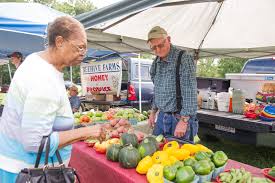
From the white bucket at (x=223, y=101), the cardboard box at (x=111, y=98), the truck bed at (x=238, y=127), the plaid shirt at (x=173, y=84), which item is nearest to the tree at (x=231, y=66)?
the cardboard box at (x=111, y=98)

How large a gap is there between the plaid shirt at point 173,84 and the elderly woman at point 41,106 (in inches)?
62.8

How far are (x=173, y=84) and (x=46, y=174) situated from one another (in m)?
1.95

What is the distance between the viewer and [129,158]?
232 centimetres

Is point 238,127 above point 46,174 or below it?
below

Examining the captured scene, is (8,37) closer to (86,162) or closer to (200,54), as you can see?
(200,54)

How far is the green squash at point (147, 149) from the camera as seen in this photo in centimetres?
245

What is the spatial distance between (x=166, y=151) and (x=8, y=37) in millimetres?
6178

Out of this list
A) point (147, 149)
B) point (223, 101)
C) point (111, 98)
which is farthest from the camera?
point (111, 98)

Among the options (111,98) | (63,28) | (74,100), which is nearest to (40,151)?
(63,28)

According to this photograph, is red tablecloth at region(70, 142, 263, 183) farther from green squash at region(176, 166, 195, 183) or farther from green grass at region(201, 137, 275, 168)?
green grass at region(201, 137, 275, 168)

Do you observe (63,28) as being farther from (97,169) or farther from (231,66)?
(231,66)

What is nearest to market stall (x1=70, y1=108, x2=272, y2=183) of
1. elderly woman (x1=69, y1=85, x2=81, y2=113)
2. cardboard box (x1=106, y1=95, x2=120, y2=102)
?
elderly woman (x1=69, y1=85, x2=81, y2=113)

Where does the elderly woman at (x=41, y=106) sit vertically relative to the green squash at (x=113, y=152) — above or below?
above

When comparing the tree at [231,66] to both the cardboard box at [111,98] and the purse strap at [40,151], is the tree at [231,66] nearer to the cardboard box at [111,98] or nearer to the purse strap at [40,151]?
the cardboard box at [111,98]
